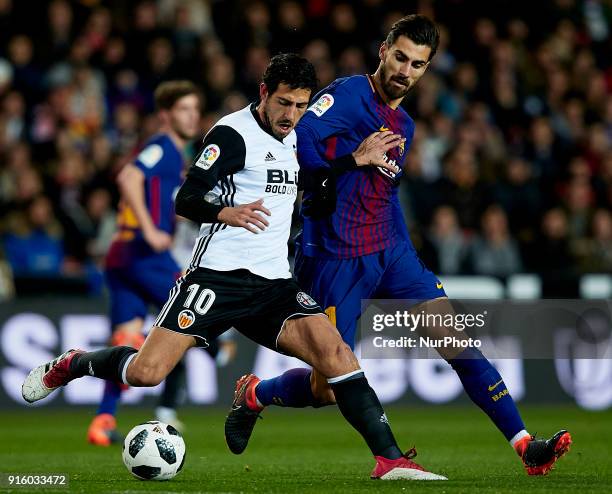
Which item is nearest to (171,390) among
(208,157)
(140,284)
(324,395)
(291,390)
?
(140,284)

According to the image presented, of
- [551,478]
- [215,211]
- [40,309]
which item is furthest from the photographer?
[40,309]

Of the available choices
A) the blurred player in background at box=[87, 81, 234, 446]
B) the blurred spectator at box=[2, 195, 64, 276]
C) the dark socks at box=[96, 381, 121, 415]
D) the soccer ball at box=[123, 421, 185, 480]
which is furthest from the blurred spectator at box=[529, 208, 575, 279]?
the soccer ball at box=[123, 421, 185, 480]

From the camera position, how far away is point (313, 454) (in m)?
8.74

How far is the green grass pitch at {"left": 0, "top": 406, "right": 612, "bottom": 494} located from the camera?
21.0 ft

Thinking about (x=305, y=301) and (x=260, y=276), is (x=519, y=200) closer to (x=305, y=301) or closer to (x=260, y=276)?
(x=305, y=301)

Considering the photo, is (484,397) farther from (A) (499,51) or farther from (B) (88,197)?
(A) (499,51)

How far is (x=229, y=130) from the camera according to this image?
6566 millimetres

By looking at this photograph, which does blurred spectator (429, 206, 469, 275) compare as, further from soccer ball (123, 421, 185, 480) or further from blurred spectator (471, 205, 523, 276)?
soccer ball (123, 421, 185, 480)

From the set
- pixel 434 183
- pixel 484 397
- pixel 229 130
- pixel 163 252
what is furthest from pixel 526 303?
pixel 229 130

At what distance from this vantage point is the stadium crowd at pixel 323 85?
45.2ft

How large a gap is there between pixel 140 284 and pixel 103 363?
8.70 feet

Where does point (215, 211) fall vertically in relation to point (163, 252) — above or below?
above

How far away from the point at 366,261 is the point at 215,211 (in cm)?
127

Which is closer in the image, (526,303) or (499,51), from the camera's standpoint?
(526,303)
